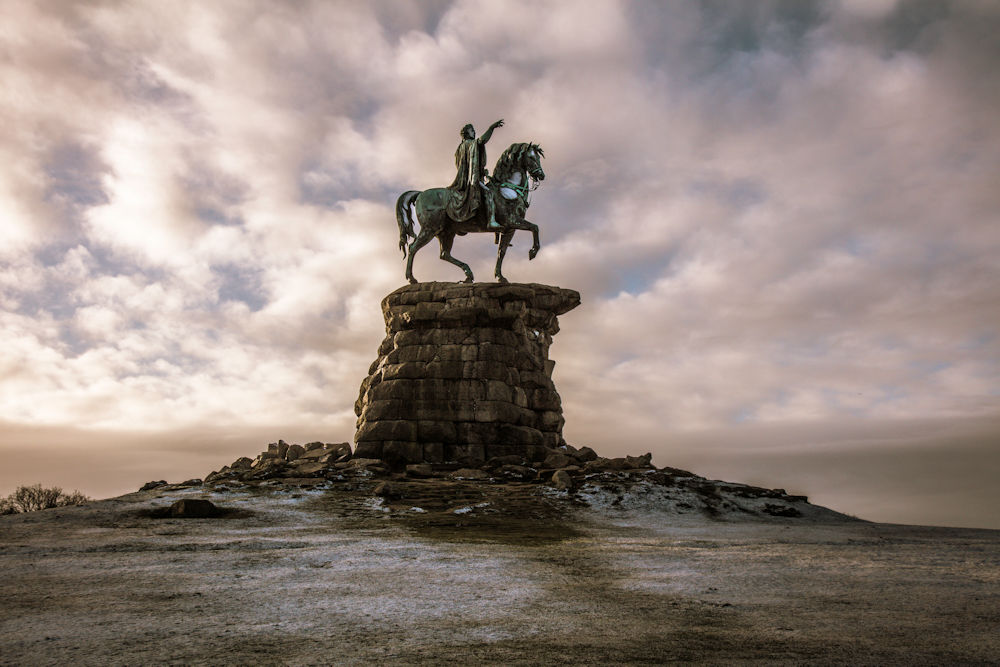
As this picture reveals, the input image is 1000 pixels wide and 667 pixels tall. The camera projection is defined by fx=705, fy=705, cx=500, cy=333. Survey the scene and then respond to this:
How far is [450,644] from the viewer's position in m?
3.74

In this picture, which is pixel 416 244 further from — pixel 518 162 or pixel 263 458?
pixel 263 458

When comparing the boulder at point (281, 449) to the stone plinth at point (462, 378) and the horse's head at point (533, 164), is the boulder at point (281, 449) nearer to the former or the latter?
the stone plinth at point (462, 378)

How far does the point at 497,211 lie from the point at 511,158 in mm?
1396

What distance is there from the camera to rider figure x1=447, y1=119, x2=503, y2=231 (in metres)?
16.8

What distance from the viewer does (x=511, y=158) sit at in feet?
56.9

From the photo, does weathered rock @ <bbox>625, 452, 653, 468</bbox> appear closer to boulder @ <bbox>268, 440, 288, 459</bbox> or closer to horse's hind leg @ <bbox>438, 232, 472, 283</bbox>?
horse's hind leg @ <bbox>438, 232, 472, 283</bbox>

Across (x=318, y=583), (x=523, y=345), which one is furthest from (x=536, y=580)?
(x=523, y=345)

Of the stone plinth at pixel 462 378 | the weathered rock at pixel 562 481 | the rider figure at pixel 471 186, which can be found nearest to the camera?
the weathered rock at pixel 562 481

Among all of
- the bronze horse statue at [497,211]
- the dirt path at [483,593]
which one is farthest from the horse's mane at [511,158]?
the dirt path at [483,593]

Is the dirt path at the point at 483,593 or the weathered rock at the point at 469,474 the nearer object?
the dirt path at the point at 483,593

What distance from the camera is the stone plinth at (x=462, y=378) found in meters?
15.1

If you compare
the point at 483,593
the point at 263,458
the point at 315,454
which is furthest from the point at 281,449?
the point at 483,593

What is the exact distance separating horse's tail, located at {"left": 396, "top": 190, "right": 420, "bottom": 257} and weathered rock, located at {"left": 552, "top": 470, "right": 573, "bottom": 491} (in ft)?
25.0

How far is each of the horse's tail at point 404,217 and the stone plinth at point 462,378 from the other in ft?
4.39
